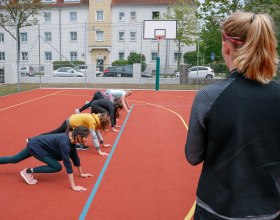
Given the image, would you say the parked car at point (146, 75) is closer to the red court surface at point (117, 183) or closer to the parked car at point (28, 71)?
the parked car at point (28, 71)

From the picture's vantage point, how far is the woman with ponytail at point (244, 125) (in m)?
1.44

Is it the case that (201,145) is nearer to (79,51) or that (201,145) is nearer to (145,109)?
(145,109)

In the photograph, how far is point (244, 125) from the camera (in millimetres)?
1441

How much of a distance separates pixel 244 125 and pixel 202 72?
78.8 feet

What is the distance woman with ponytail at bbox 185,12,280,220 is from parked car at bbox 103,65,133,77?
77.2 ft

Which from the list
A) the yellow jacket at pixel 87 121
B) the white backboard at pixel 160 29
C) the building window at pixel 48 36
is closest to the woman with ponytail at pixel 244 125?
the yellow jacket at pixel 87 121

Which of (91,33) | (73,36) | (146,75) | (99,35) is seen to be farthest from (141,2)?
(146,75)

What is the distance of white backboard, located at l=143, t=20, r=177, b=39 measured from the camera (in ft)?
67.3

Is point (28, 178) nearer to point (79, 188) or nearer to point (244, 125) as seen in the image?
point (79, 188)

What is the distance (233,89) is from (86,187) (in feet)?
11.5

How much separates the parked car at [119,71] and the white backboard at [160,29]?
4.88 metres

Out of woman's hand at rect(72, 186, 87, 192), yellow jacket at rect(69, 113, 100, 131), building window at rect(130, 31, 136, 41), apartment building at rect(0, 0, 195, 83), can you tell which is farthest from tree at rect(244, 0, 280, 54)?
building window at rect(130, 31, 136, 41)

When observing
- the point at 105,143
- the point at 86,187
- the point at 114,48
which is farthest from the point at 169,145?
the point at 114,48

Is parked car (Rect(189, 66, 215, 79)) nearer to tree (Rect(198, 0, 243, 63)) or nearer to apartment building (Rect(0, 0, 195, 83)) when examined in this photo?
tree (Rect(198, 0, 243, 63))
